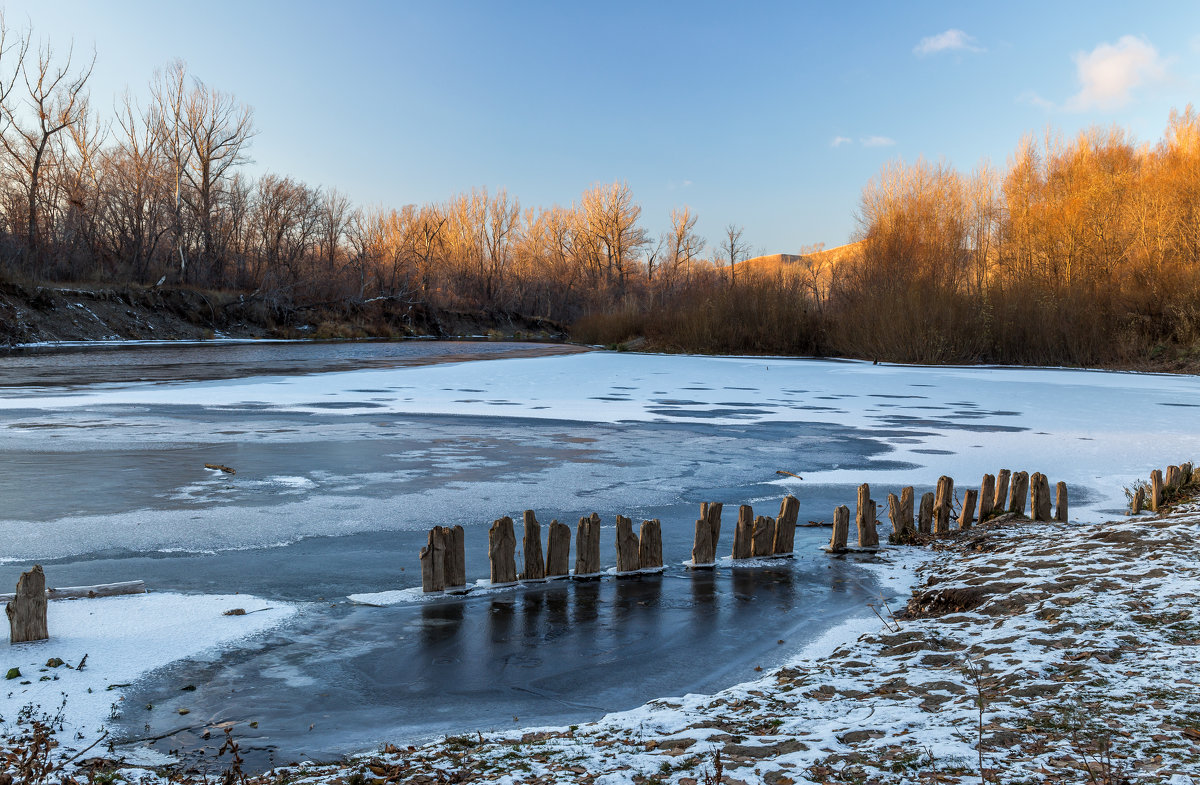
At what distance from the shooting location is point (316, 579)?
5.45 meters

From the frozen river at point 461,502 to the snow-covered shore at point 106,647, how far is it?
0.14m

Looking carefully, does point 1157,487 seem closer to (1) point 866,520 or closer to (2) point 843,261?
(1) point 866,520

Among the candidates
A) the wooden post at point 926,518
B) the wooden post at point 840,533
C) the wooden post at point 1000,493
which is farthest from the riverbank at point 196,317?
the wooden post at point 1000,493

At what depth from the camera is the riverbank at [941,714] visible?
2.64 meters

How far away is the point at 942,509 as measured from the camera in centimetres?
686

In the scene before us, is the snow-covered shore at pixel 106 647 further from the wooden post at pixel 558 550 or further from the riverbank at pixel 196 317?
the riverbank at pixel 196 317

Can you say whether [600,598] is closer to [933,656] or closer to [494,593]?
[494,593]

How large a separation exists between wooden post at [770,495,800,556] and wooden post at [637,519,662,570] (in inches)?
42.1

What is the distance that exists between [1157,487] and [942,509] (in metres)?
1.89

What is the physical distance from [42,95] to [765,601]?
176ft

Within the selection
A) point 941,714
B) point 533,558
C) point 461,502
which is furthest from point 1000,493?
point 461,502

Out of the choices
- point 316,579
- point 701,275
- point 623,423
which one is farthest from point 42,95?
point 316,579

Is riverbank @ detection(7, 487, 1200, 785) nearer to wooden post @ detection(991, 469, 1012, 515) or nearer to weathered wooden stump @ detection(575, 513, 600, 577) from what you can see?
weathered wooden stump @ detection(575, 513, 600, 577)

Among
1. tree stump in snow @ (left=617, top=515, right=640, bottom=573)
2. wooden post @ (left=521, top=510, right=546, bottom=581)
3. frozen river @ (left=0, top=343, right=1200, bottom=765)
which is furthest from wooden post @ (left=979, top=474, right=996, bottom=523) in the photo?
wooden post @ (left=521, top=510, right=546, bottom=581)
